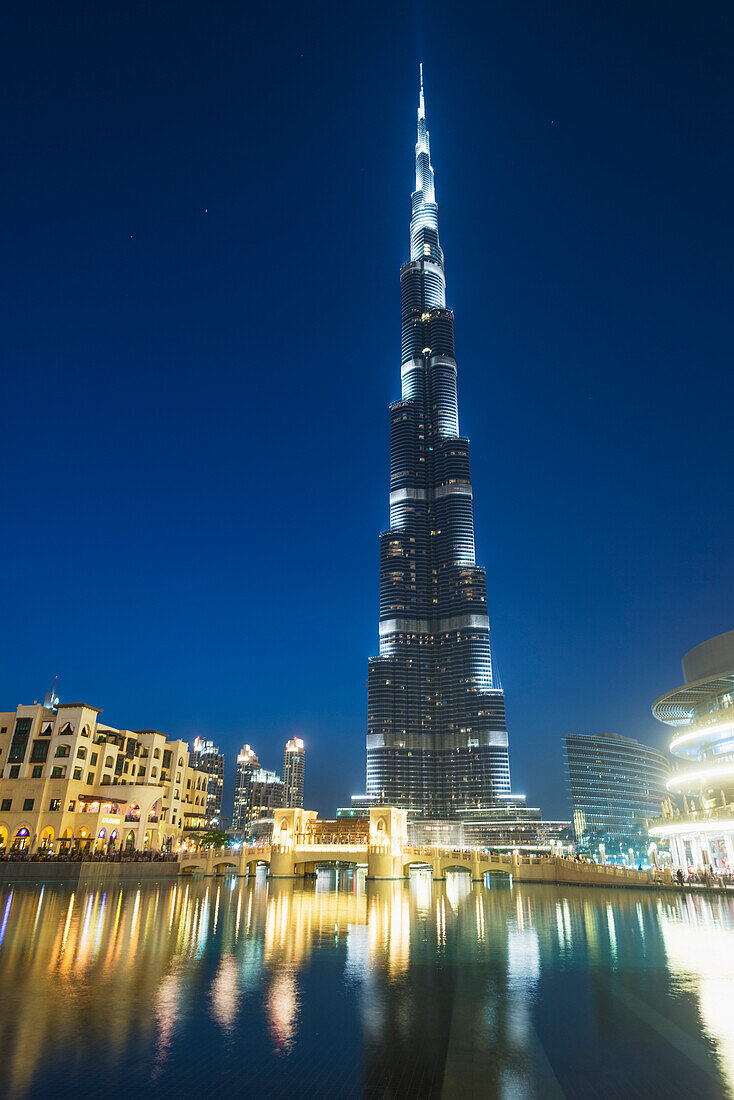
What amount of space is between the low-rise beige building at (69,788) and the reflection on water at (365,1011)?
2389 inches

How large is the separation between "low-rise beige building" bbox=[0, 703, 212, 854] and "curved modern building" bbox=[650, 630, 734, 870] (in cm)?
7659

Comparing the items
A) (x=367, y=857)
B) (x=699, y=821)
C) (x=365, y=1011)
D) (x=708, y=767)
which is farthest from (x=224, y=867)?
(x=365, y=1011)

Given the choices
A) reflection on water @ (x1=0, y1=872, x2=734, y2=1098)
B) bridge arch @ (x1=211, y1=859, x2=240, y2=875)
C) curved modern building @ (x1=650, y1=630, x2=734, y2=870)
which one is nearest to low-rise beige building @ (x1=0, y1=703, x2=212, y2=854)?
bridge arch @ (x1=211, y1=859, x2=240, y2=875)

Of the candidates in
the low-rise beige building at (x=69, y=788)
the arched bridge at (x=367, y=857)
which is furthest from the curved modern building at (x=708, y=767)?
the low-rise beige building at (x=69, y=788)

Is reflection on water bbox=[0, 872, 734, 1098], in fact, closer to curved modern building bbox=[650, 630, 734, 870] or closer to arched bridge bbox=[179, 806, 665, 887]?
curved modern building bbox=[650, 630, 734, 870]

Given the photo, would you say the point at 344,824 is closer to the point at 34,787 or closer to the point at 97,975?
the point at 34,787

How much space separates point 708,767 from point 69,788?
281ft

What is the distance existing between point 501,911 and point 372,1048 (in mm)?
40248

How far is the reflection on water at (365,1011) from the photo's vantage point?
453 inches

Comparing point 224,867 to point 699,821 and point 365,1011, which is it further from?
point 365,1011

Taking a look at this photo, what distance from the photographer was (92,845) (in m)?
87.2

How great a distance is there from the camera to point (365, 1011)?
53.8 feet

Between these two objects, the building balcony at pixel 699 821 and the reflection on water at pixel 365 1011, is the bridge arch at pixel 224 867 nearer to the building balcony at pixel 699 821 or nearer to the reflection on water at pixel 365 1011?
the building balcony at pixel 699 821

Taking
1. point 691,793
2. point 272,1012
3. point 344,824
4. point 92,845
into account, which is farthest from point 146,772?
point 272,1012
